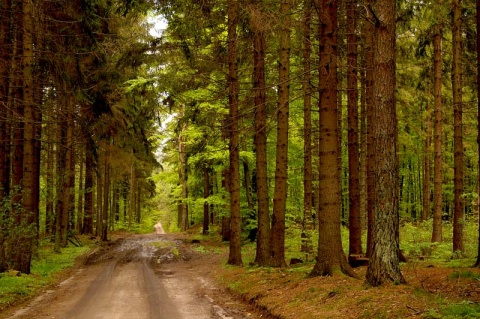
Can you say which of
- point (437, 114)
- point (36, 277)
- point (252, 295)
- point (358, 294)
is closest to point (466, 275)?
point (358, 294)

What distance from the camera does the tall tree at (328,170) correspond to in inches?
395

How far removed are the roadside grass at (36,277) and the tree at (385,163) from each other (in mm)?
8441

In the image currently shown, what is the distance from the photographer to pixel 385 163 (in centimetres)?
773

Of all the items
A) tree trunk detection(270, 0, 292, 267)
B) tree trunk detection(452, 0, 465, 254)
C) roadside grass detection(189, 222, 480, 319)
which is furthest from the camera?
tree trunk detection(452, 0, 465, 254)

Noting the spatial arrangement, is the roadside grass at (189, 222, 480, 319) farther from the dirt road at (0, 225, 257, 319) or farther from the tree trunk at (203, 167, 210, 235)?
the tree trunk at (203, 167, 210, 235)

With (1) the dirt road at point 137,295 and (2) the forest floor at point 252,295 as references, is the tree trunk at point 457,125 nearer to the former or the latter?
(2) the forest floor at point 252,295

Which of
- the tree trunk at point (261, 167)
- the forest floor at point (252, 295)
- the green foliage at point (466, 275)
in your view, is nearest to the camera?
the forest floor at point (252, 295)

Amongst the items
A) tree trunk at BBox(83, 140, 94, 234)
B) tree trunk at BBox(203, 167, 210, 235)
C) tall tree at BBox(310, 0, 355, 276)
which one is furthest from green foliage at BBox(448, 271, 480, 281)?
tree trunk at BBox(83, 140, 94, 234)

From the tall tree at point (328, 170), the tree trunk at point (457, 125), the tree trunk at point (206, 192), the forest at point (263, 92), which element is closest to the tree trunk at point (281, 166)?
the forest at point (263, 92)

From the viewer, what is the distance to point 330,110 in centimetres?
1026

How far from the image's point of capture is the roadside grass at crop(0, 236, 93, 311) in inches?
418

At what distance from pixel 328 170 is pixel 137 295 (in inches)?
235

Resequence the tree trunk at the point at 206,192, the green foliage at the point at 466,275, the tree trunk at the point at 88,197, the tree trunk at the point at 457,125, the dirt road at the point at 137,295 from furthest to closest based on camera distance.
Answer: the tree trunk at the point at 206,192
the tree trunk at the point at 88,197
the tree trunk at the point at 457,125
the dirt road at the point at 137,295
the green foliage at the point at 466,275

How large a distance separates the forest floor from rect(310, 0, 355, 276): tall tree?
465 mm
